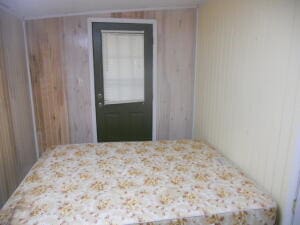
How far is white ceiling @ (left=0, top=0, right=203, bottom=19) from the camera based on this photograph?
215cm

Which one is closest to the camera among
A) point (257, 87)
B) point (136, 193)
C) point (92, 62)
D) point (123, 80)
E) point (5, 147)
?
point (136, 193)

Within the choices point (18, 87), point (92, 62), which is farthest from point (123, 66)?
point (18, 87)

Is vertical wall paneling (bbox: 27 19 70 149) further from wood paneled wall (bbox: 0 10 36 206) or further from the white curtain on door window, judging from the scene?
the white curtain on door window

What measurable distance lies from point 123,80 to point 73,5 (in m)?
1.11

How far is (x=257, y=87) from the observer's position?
1.67 meters

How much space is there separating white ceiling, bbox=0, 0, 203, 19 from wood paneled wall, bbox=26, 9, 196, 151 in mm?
139

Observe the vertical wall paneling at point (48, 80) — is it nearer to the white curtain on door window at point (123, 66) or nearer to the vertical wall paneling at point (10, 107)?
the vertical wall paneling at point (10, 107)

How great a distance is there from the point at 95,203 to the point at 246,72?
1.61 m

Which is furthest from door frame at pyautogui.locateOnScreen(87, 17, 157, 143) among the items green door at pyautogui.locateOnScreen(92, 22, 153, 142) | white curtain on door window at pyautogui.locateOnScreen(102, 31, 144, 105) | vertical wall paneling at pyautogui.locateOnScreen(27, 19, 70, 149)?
vertical wall paneling at pyautogui.locateOnScreen(27, 19, 70, 149)

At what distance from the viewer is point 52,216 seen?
1.27 metres

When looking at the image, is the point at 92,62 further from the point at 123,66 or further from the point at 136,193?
the point at 136,193

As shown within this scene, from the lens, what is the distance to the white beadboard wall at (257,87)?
1.37 metres

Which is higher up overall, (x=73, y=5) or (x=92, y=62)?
(x=73, y=5)

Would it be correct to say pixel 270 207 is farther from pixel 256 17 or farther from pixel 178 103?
pixel 178 103
